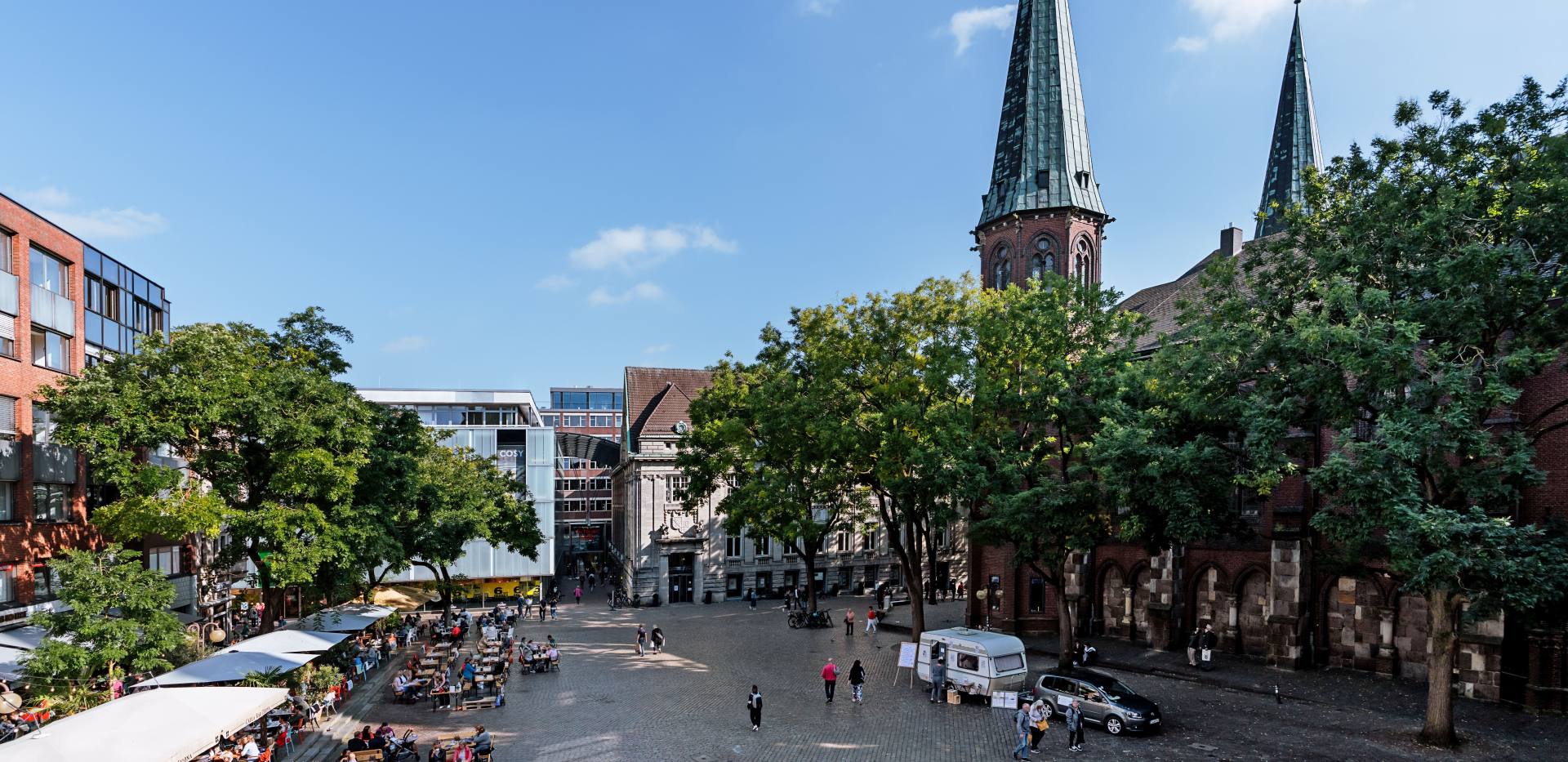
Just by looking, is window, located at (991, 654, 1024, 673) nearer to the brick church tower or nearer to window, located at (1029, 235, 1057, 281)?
the brick church tower

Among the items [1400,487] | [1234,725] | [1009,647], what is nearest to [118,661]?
[1009,647]

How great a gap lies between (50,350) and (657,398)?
3743 centimetres

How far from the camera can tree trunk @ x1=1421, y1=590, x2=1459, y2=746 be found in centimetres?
2011

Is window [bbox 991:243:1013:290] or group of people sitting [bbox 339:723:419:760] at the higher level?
window [bbox 991:243:1013:290]

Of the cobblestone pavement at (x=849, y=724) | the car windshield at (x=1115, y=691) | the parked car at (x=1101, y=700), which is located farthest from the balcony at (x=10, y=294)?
the car windshield at (x=1115, y=691)

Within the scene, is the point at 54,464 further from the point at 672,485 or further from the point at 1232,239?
the point at 1232,239

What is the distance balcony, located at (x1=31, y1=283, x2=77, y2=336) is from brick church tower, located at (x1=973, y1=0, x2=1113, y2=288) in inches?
1805

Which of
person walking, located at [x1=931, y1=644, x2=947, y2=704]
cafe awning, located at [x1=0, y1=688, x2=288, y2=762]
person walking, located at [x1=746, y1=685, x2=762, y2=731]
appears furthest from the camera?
person walking, located at [x1=931, y1=644, x2=947, y2=704]

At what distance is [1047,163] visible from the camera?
54.2m

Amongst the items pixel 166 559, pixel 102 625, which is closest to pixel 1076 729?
pixel 102 625

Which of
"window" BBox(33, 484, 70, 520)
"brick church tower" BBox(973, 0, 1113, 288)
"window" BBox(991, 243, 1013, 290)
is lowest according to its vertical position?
"window" BBox(33, 484, 70, 520)

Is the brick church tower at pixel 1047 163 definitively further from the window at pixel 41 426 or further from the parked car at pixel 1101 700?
the window at pixel 41 426

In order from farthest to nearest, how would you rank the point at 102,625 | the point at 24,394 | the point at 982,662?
1. the point at 24,394
2. the point at 982,662
3. the point at 102,625

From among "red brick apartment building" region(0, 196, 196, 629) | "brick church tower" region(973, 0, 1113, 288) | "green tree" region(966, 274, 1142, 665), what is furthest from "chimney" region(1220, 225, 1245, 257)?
"red brick apartment building" region(0, 196, 196, 629)
